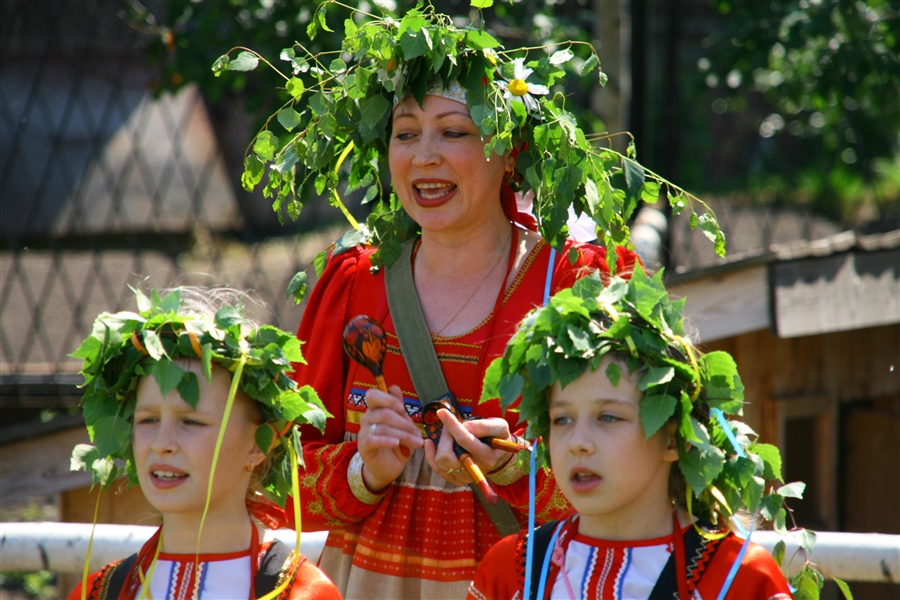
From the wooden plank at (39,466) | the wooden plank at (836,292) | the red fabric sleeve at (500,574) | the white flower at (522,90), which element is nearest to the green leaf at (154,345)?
the red fabric sleeve at (500,574)

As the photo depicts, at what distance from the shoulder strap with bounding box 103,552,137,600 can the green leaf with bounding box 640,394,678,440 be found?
3.11 ft

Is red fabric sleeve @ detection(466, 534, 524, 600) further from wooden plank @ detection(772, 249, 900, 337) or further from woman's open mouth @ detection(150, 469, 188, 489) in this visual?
wooden plank @ detection(772, 249, 900, 337)

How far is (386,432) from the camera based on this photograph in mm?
1938

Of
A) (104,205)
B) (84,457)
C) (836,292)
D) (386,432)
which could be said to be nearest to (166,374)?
(84,457)

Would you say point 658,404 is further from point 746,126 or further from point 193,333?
point 746,126

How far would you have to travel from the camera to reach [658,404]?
1717 mm

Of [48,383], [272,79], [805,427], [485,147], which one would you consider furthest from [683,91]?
[485,147]

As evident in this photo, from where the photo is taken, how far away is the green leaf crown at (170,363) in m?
1.86

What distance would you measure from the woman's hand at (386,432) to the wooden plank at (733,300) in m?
1.97

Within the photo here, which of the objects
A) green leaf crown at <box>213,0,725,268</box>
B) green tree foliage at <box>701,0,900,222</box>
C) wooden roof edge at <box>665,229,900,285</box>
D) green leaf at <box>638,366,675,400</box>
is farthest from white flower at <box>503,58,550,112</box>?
green tree foliage at <box>701,0,900,222</box>

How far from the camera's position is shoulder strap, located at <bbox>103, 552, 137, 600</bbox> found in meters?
1.90

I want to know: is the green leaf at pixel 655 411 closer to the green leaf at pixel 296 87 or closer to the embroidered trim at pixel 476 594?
the embroidered trim at pixel 476 594

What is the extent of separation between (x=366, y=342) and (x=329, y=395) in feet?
0.86

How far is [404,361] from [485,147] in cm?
46
